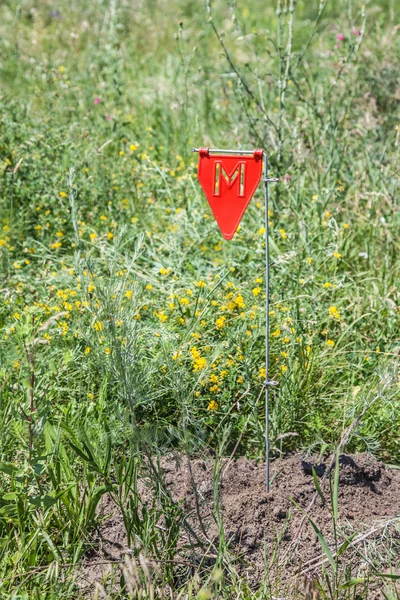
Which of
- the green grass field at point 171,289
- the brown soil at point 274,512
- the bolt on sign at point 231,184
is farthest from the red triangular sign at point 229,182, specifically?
the brown soil at point 274,512

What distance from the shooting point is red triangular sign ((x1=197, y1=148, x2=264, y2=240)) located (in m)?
2.53

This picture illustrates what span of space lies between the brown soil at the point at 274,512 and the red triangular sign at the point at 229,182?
895 millimetres

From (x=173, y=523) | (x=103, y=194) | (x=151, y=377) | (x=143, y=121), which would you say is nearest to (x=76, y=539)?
(x=173, y=523)

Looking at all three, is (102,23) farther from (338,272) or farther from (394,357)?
(394,357)

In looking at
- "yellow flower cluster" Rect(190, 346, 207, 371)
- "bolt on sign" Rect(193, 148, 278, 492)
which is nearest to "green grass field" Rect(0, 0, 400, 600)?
"yellow flower cluster" Rect(190, 346, 207, 371)

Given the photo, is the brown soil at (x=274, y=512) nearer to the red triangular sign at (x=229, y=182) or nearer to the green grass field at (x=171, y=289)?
the green grass field at (x=171, y=289)

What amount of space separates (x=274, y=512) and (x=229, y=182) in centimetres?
116

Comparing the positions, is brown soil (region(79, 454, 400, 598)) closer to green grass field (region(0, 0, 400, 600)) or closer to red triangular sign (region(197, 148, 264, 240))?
green grass field (region(0, 0, 400, 600))

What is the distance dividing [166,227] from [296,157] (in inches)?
36.5

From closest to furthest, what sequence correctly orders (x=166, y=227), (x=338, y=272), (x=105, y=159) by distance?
1. (x=338, y=272)
2. (x=166, y=227)
3. (x=105, y=159)

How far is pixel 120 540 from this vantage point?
242cm

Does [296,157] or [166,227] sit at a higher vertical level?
[296,157]

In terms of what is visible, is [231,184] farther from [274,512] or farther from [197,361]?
[274,512]

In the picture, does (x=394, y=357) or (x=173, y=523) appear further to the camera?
(x=394, y=357)
